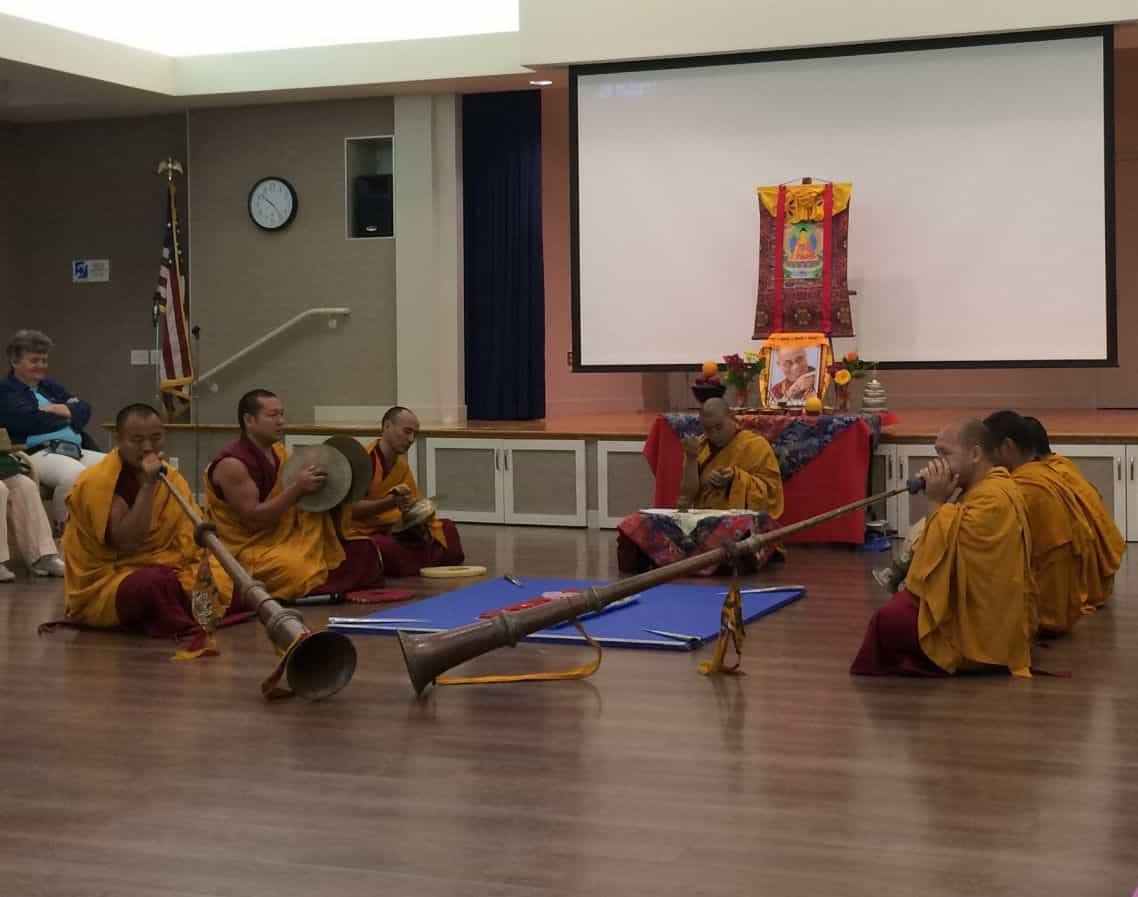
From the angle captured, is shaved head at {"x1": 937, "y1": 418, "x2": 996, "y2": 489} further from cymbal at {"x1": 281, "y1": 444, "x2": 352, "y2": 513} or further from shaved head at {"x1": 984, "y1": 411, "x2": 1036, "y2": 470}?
cymbal at {"x1": 281, "y1": 444, "x2": 352, "y2": 513}

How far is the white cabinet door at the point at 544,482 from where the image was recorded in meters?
9.32

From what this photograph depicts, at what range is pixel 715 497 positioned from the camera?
766 cm

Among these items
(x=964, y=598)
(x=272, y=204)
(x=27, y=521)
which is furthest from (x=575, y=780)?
(x=272, y=204)

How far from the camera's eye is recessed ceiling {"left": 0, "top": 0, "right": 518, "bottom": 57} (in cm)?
1051

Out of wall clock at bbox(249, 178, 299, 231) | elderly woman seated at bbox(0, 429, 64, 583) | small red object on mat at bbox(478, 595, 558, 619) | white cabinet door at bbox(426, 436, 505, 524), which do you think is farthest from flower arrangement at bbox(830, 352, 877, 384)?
wall clock at bbox(249, 178, 299, 231)

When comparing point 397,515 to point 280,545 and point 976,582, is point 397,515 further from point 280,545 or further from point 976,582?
point 976,582

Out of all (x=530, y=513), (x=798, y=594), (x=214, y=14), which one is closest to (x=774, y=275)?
(x=530, y=513)

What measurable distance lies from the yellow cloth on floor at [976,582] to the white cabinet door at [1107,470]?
3.48 m

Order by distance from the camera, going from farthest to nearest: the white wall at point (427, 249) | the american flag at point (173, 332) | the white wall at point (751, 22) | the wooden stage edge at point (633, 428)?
the american flag at point (173, 332)
the white wall at point (427, 249)
the white wall at point (751, 22)
the wooden stage edge at point (633, 428)

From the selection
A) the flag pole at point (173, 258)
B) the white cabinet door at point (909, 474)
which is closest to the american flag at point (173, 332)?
the flag pole at point (173, 258)

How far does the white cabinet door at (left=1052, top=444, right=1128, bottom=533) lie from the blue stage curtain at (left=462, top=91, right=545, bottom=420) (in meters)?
4.27

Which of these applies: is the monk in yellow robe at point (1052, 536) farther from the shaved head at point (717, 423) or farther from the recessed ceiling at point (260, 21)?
the recessed ceiling at point (260, 21)

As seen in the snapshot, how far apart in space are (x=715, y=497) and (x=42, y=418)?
3452mm

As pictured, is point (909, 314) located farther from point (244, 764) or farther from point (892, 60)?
point (244, 764)
